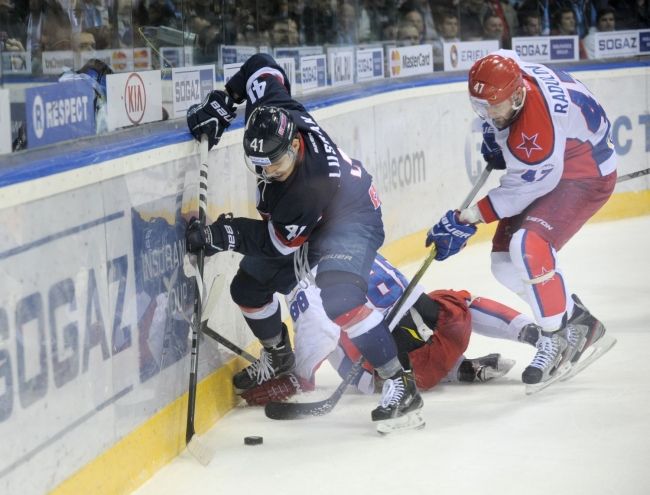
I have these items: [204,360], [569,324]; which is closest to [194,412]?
[204,360]

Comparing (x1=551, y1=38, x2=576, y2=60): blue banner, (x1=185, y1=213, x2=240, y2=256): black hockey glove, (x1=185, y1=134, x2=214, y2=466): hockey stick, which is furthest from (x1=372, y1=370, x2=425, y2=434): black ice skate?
(x1=551, y1=38, x2=576, y2=60): blue banner

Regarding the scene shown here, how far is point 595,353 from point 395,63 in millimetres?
2927

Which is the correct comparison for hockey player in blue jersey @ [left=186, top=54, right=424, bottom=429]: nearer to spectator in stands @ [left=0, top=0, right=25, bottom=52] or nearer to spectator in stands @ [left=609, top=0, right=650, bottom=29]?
spectator in stands @ [left=0, top=0, right=25, bottom=52]

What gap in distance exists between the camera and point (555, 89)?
4117 millimetres

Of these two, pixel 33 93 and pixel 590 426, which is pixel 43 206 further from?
pixel 590 426

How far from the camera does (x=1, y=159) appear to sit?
2.83 m

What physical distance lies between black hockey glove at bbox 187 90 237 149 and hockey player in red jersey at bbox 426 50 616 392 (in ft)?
2.67

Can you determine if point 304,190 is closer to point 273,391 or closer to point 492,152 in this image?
point 273,391

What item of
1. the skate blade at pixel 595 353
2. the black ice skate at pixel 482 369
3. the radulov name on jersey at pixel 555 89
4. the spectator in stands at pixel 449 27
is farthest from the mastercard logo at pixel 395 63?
the black ice skate at pixel 482 369

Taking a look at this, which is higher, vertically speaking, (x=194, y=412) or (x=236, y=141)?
(x=236, y=141)

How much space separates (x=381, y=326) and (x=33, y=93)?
1.28 meters

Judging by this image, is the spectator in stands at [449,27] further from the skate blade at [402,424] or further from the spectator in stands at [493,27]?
the skate blade at [402,424]

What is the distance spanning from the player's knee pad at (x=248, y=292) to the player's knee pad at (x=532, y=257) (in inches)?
33.8

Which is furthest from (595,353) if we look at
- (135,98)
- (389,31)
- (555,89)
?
(389,31)
